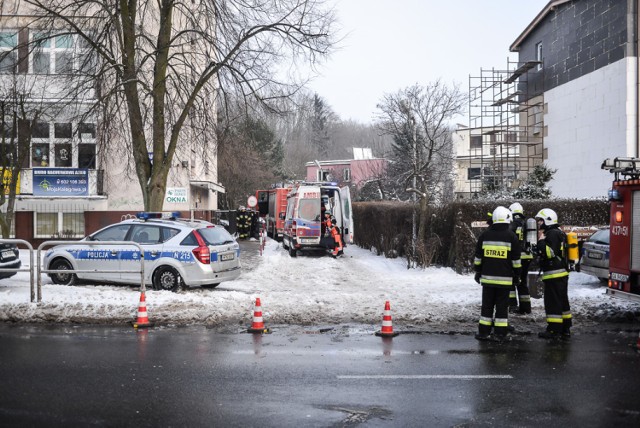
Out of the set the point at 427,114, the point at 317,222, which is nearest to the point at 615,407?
the point at 317,222

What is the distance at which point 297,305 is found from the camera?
11.8m

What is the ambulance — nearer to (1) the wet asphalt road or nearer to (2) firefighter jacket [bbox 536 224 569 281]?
(1) the wet asphalt road

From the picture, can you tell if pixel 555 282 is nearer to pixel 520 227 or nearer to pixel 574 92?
pixel 520 227

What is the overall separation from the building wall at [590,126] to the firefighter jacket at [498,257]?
644 inches

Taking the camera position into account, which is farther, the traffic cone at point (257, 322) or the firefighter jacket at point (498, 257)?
the traffic cone at point (257, 322)

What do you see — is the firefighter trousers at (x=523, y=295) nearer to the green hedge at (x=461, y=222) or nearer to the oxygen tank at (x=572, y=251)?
the oxygen tank at (x=572, y=251)

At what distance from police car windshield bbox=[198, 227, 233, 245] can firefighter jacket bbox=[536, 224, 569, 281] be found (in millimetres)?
6952

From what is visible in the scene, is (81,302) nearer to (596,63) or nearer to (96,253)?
(96,253)

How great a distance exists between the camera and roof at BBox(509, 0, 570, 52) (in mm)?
27719

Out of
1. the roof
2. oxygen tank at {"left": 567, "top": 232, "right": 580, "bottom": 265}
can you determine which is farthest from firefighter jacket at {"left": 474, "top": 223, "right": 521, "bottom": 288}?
the roof

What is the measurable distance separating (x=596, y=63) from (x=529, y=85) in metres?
6.21

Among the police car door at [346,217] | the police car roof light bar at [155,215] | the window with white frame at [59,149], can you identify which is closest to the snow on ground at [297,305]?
the police car roof light bar at [155,215]

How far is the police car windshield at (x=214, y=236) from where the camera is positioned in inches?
535

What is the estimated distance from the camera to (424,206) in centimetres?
1884
